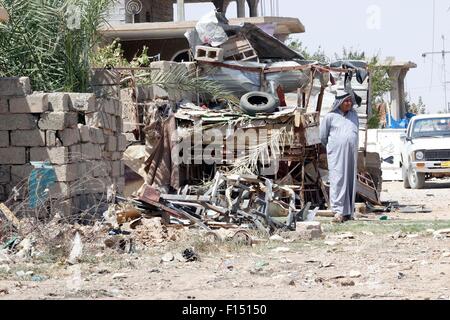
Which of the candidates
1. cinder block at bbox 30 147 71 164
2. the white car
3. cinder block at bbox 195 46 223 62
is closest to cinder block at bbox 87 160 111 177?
cinder block at bbox 30 147 71 164

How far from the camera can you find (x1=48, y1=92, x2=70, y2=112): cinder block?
13.4 metres

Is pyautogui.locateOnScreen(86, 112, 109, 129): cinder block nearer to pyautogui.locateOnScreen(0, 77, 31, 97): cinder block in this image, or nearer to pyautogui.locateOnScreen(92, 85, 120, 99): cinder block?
pyautogui.locateOnScreen(92, 85, 120, 99): cinder block

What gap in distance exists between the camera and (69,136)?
13562 millimetres

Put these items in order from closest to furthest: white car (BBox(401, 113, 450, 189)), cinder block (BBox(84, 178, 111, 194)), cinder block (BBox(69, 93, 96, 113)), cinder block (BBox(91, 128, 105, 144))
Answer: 1. cinder block (BBox(69, 93, 96, 113))
2. cinder block (BBox(84, 178, 111, 194))
3. cinder block (BBox(91, 128, 105, 144))
4. white car (BBox(401, 113, 450, 189))

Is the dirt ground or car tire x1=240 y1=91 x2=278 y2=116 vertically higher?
car tire x1=240 y1=91 x2=278 y2=116

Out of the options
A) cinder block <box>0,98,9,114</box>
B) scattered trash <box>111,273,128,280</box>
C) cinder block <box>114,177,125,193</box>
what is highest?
cinder block <box>0,98,9,114</box>

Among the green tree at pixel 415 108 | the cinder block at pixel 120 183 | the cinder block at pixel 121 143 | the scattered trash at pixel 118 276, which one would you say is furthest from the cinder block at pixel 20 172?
the green tree at pixel 415 108

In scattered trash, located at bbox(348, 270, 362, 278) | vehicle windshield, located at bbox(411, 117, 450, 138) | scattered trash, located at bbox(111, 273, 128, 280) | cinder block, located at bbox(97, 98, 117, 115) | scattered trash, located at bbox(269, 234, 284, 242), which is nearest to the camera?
scattered trash, located at bbox(348, 270, 362, 278)

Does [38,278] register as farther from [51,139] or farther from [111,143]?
[111,143]

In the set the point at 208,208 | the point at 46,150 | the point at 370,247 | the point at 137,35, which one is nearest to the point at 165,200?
the point at 208,208

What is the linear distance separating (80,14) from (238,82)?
5.24m

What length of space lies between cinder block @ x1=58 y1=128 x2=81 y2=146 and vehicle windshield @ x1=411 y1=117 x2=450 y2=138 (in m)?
13.6

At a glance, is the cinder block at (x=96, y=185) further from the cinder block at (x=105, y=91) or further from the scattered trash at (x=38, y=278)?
the scattered trash at (x=38, y=278)

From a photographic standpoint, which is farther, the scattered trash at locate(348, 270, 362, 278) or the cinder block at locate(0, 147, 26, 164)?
the cinder block at locate(0, 147, 26, 164)
